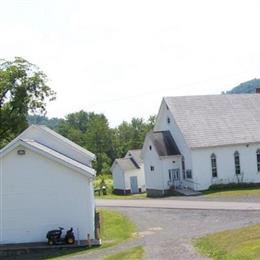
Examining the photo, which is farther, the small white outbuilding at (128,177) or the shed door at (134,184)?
the shed door at (134,184)

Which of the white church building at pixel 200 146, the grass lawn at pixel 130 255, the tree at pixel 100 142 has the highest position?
the tree at pixel 100 142

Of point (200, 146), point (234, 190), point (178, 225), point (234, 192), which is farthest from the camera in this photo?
point (200, 146)

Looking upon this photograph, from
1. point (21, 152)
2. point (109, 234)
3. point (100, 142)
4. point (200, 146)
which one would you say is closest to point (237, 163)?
point (200, 146)

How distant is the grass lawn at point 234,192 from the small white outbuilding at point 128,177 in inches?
776

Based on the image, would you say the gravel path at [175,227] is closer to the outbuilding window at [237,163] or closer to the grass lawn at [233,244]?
the grass lawn at [233,244]

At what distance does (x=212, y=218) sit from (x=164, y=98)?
2580cm

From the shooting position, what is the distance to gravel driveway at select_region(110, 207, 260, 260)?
839 inches

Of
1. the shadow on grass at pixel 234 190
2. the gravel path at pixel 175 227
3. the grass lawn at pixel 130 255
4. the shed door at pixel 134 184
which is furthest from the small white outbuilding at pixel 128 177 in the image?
the grass lawn at pixel 130 255

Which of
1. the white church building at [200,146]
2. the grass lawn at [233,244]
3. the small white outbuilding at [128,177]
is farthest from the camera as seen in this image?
Result: the small white outbuilding at [128,177]

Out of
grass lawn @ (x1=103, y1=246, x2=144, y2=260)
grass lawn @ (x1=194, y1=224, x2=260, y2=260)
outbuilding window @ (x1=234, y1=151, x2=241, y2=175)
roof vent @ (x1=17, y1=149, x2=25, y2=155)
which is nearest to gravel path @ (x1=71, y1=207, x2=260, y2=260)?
grass lawn @ (x1=103, y1=246, x2=144, y2=260)

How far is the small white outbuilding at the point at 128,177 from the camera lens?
68.5 m

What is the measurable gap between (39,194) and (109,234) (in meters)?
3.98

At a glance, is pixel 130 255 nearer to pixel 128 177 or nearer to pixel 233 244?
pixel 233 244

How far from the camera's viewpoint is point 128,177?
6869 cm
